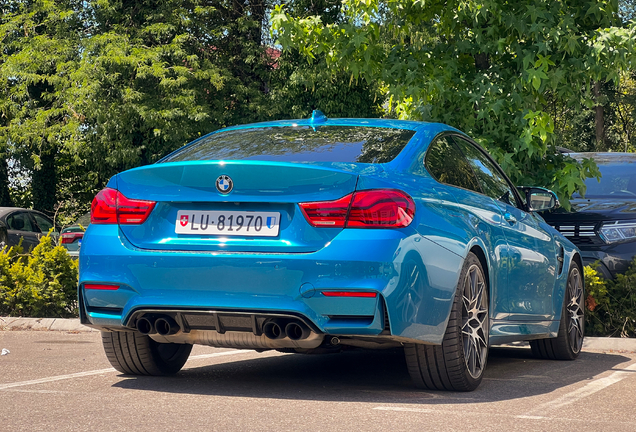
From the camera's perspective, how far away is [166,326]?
5199 millimetres

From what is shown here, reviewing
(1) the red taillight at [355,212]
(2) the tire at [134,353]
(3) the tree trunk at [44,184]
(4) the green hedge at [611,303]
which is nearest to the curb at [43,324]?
(2) the tire at [134,353]

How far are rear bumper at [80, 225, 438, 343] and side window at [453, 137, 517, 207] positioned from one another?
151cm

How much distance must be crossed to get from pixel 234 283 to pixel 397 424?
112 centimetres

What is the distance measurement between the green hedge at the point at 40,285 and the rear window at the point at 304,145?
465 centimetres

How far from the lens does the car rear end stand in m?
4.81

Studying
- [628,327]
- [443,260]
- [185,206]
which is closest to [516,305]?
[443,260]

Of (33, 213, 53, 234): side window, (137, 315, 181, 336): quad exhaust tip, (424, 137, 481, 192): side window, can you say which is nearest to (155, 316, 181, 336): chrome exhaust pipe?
(137, 315, 181, 336): quad exhaust tip

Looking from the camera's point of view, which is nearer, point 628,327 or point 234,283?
point 234,283

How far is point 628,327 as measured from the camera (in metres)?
8.96

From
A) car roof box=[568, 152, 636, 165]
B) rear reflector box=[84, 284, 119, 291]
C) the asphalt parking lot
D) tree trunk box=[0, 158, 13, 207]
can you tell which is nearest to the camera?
the asphalt parking lot

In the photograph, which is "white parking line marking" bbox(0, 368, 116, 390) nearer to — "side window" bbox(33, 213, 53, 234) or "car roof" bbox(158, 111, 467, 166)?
"car roof" bbox(158, 111, 467, 166)

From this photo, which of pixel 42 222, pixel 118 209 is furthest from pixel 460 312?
pixel 42 222

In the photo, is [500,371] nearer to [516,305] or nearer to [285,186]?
[516,305]

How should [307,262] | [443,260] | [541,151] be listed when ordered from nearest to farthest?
[307,262] < [443,260] < [541,151]
